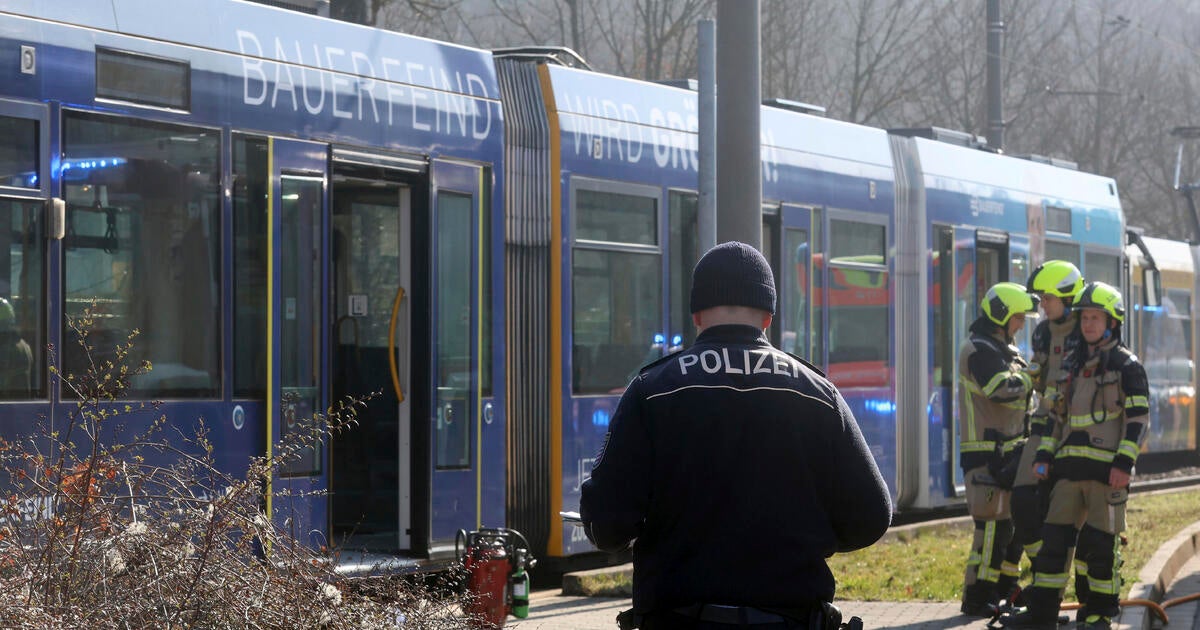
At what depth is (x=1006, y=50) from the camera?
145 ft

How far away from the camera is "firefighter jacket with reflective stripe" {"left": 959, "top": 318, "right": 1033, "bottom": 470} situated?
9.73 m

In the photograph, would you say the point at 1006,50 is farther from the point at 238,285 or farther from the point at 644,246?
the point at 238,285

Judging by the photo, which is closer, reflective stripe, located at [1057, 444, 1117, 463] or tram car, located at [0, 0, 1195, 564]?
tram car, located at [0, 0, 1195, 564]

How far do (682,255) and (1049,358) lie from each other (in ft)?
10.2

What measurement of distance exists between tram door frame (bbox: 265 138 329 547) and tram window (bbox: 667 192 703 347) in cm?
333

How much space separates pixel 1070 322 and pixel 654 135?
3501 millimetres

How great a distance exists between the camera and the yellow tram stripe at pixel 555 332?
10.9 meters

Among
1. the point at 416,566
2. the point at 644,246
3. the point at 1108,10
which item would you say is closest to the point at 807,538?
the point at 416,566

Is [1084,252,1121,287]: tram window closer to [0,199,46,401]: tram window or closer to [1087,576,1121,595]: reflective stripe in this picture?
[1087,576,1121,595]: reflective stripe

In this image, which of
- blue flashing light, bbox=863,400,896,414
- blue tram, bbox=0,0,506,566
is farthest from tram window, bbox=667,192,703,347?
blue flashing light, bbox=863,400,896,414

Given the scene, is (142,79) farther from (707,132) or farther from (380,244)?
(707,132)

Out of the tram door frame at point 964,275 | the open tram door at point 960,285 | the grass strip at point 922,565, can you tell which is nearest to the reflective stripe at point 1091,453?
the grass strip at point 922,565

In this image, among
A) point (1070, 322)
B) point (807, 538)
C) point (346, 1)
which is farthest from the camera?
point (346, 1)

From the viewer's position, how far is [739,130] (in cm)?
932
